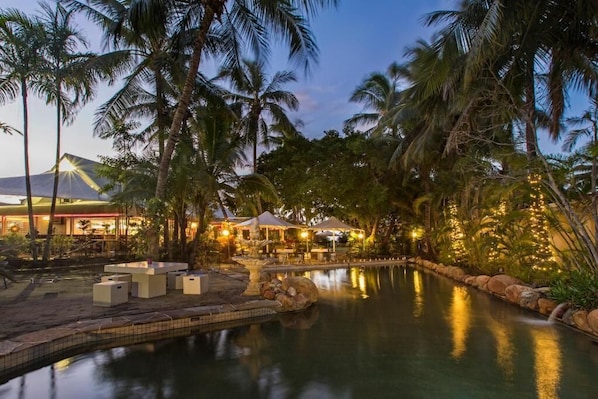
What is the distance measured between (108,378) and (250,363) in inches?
62.8

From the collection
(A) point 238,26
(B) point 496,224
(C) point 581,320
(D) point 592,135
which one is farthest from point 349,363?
(A) point 238,26

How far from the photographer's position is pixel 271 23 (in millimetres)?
9266

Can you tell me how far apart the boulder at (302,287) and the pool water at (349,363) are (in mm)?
743

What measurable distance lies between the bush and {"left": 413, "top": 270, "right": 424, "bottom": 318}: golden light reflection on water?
241cm

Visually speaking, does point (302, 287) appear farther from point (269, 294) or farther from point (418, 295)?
point (418, 295)

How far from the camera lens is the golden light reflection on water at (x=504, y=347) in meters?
4.62

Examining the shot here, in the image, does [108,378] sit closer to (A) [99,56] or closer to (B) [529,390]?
(B) [529,390]

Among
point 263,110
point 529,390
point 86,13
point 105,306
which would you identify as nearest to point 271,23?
point 86,13

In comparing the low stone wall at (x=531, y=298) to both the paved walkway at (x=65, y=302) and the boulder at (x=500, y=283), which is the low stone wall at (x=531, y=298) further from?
the paved walkway at (x=65, y=302)

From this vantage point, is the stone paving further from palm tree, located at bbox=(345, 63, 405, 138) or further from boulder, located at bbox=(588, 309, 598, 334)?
palm tree, located at bbox=(345, 63, 405, 138)

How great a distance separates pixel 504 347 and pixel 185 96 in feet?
26.2

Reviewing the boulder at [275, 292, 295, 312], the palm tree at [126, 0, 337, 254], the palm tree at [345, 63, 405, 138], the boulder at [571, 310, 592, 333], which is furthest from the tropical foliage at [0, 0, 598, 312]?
the boulder at [275, 292, 295, 312]

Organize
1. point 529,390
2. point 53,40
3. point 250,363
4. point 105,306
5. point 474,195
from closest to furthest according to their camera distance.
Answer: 1. point 529,390
2. point 250,363
3. point 105,306
4. point 53,40
5. point 474,195

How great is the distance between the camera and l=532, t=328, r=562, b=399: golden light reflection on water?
404 centimetres
